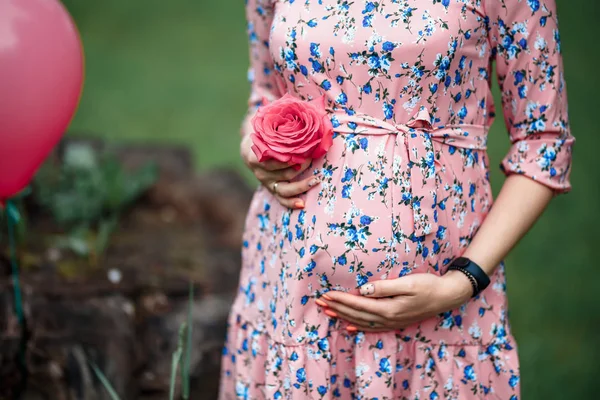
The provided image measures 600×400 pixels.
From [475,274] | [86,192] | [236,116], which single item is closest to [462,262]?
[475,274]

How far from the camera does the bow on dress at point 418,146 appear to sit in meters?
1.39

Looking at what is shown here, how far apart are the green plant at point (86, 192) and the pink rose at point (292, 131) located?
1584mm

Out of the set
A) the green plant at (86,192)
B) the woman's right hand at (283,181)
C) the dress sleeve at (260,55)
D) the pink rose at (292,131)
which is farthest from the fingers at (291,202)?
the green plant at (86,192)

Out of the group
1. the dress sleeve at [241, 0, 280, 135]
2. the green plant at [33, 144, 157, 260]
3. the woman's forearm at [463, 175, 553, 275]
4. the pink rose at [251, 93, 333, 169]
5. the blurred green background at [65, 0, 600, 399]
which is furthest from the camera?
the blurred green background at [65, 0, 600, 399]

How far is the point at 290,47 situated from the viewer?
4.68ft

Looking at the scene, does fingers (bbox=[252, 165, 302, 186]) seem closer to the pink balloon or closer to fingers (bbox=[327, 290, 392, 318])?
fingers (bbox=[327, 290, 392, 318])

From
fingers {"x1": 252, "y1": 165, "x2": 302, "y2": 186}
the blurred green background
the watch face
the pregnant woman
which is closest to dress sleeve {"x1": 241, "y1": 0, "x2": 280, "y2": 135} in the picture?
the pregnant woman

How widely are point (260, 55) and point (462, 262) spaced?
823 millimetres

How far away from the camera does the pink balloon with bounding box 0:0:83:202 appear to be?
5.76 feet

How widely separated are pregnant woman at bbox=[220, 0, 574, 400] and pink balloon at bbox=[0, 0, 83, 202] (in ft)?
2.59

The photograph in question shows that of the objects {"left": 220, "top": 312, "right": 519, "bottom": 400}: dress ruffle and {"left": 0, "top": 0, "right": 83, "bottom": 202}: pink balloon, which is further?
{"left": 0, "top": 0, "right": 83, "bottom": 202}: pink balloon

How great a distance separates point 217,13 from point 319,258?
267 inches

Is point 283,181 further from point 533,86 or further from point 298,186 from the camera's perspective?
point 533,86

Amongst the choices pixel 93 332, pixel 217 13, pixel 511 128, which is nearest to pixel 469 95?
pixel 511 128
